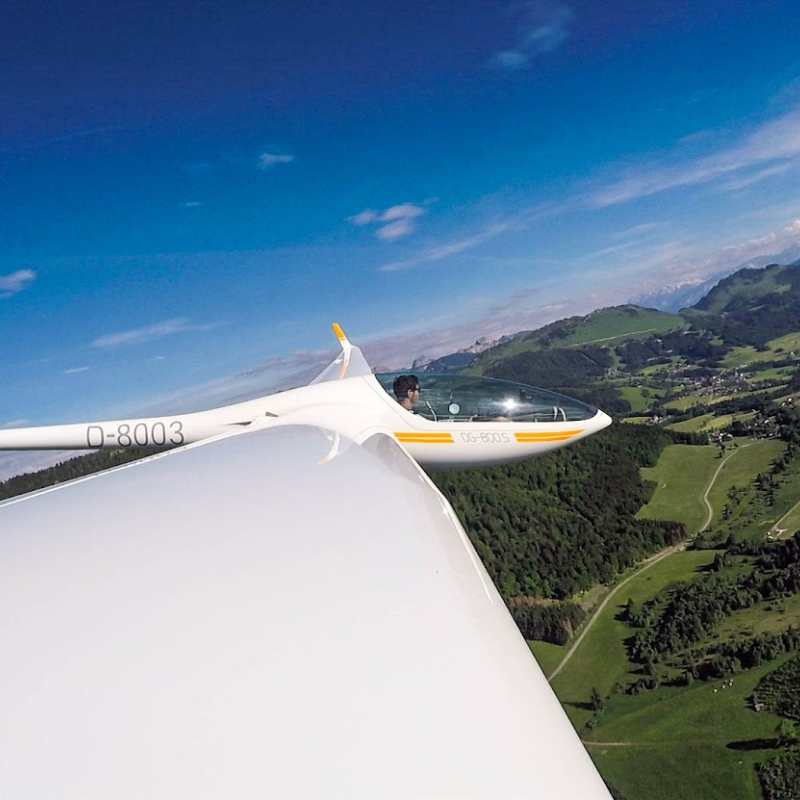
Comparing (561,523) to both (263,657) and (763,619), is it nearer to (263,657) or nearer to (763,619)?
(763,619)

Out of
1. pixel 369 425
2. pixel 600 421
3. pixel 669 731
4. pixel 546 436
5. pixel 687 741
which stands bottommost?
pixel 669 731

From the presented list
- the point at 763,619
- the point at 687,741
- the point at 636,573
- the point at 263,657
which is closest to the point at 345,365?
the point at 263,657

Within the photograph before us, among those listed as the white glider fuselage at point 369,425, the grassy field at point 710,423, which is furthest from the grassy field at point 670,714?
the white glider fuselage at point 369,425

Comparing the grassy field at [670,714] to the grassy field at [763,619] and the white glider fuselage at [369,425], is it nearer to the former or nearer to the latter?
the grassy field at [763,619]

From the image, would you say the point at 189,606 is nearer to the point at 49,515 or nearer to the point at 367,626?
the point at 367,626

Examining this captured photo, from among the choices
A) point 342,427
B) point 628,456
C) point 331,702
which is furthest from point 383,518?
point 628,456

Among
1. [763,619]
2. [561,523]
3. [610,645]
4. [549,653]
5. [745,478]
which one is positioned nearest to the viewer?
[763,619]
